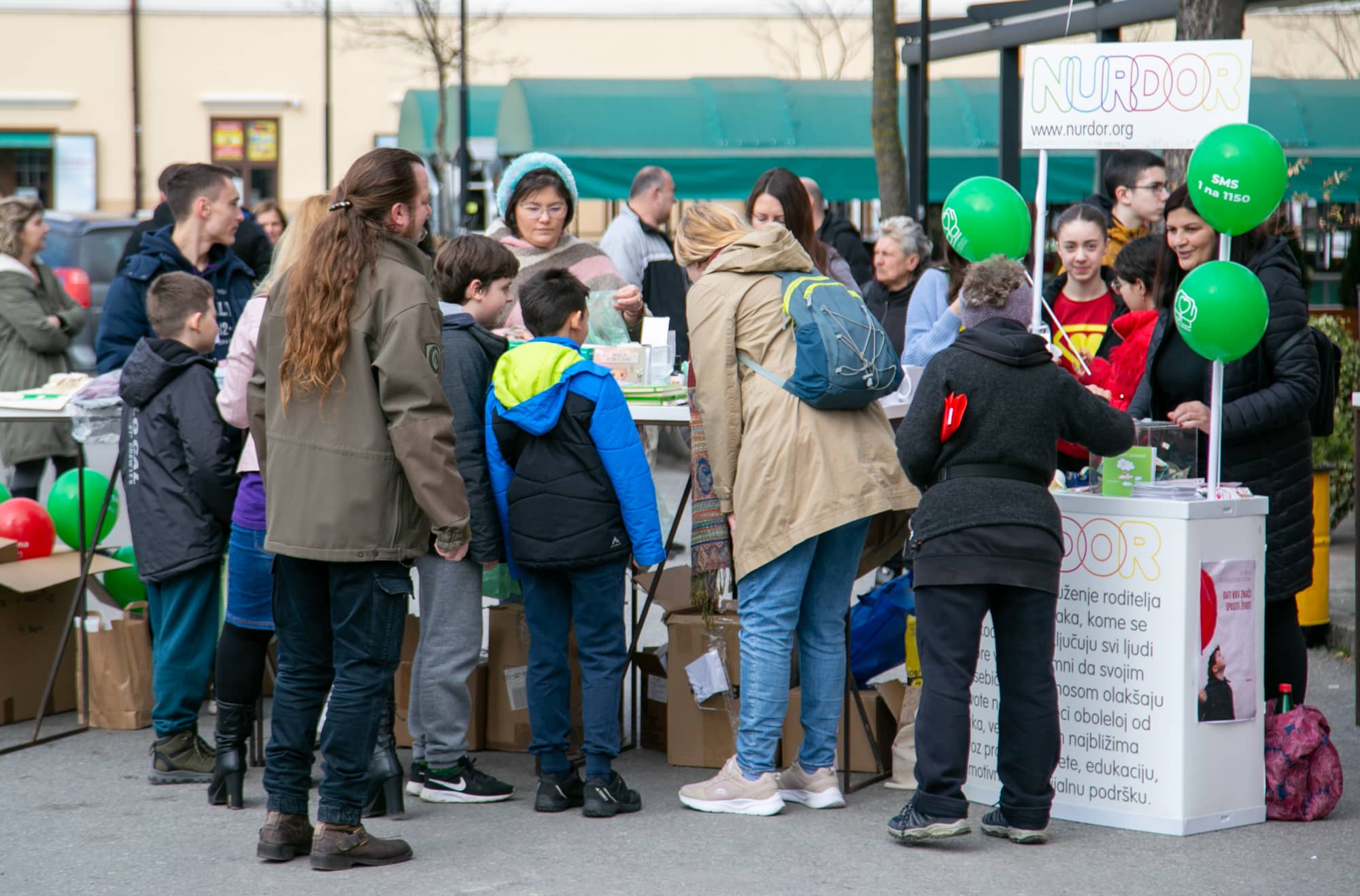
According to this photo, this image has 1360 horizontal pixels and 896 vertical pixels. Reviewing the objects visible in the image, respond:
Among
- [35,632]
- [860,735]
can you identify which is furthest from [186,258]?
[860,735]

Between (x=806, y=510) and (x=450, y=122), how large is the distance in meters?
22.9

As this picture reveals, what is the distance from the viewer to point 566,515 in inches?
177

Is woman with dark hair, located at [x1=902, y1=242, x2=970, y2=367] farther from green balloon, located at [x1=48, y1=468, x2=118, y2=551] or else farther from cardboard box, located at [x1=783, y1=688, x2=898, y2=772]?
green balloon, located at [x1=48, y1=468, x2=118, y2=551]

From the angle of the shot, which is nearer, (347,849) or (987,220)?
(347,849)

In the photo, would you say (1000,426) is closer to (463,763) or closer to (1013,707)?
(1013,707)

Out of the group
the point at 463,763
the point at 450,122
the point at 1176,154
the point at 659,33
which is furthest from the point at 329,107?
the point at 463,763

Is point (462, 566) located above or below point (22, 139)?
below

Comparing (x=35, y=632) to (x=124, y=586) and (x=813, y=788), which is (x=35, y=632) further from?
(x=813, y=788)

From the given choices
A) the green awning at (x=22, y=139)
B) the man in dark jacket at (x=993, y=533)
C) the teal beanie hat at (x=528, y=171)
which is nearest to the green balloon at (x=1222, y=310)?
the man in dark jacket at (x=993, y=533)

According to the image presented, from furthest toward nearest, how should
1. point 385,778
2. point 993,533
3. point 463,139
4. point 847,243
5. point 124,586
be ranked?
1. point 463,139
2. point 847,243
3. point 124,586
4. point 385,778
5. point 993,533

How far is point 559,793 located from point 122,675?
2014 mm

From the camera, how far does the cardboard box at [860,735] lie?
506cm

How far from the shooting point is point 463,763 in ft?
15.9

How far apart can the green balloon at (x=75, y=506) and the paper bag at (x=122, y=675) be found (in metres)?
0.81
